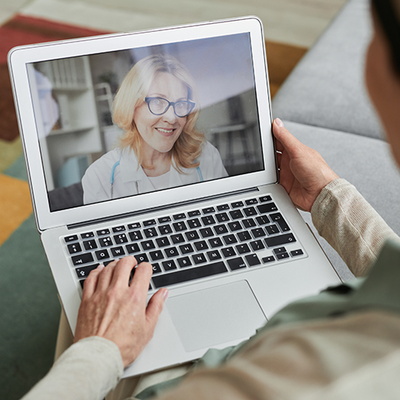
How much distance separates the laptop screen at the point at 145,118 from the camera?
0.76 m

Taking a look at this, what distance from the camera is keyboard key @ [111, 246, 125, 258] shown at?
0.76m

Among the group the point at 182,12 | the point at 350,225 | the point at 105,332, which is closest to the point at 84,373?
the point at 105,332

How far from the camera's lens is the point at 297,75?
130cm

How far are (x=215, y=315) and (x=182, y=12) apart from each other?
2107 mm

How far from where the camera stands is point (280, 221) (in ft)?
2.67

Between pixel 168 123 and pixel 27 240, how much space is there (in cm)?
85

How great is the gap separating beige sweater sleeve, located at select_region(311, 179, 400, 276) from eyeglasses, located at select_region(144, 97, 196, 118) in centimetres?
31

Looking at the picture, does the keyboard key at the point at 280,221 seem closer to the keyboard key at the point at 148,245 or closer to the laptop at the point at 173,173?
the laptop at the point at 173,173

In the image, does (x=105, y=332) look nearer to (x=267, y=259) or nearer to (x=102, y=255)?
(x=102, y=255)

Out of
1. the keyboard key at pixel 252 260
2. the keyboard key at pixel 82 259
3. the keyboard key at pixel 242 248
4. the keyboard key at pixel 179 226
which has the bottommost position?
the keyboard key at pixel 252 260

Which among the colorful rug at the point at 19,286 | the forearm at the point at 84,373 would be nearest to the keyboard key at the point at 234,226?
the forearm at the point at 84,373

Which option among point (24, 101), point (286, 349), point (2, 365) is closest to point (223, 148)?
point (24, 101)

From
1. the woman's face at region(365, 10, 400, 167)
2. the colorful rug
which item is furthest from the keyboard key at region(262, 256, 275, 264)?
the colorful rug

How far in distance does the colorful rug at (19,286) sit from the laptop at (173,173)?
59 centimetres
